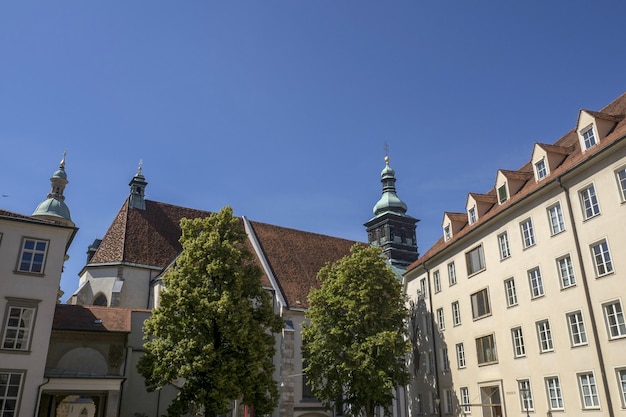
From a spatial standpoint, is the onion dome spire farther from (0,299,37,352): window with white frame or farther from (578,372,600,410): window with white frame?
(578,372,600,410): window with white frame

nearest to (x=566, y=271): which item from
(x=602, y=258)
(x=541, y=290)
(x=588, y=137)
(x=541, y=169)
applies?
(x=541, y=290)

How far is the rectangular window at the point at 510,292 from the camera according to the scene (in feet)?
75.4

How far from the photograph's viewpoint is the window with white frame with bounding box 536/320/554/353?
20.5 m

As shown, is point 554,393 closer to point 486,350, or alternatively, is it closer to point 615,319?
point 615,319

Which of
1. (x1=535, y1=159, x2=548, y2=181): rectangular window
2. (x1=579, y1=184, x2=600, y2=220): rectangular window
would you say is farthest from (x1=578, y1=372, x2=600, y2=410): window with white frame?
(x1=535, y1=159, x2=548, y2=181): rectangular window

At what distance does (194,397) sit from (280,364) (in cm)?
1152

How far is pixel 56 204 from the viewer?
44.5 metres

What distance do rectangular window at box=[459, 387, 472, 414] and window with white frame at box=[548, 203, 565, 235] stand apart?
32.7 feet

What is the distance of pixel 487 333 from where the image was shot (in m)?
24.5

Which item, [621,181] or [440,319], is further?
[440,319]

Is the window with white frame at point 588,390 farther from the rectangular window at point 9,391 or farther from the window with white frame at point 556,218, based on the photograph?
the rectangular window at point 9,391

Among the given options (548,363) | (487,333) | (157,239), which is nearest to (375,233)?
(157,239)

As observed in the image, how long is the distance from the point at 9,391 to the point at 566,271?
2275 cm

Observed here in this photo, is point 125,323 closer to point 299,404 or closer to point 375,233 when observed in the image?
point 299,404
